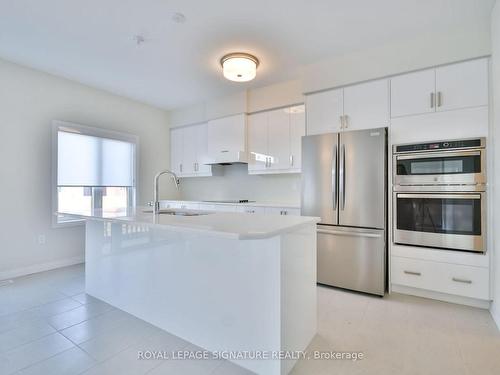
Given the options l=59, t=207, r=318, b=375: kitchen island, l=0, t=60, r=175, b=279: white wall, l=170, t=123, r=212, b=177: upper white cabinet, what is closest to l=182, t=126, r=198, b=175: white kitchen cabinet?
l=170, t=123, r=212, b=177: upper white cabinet

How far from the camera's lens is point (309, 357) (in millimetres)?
1680

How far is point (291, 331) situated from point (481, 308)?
2.07m

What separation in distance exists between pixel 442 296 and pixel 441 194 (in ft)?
3.32

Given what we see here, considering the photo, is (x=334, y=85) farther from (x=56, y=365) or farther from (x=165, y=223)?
(x=56, y=365)

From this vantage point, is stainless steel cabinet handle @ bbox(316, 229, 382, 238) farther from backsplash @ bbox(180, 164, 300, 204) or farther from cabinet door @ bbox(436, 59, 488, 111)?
cabinet door @ bbox(436, 59, 488, 111)

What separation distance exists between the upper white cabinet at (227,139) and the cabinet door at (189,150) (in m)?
0.48

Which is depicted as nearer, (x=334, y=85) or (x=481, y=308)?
(x=481, y=308)

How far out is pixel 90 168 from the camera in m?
3.92

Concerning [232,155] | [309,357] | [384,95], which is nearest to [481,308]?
[309,357]

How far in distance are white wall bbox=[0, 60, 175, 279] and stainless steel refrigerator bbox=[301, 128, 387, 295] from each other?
3.42 metres

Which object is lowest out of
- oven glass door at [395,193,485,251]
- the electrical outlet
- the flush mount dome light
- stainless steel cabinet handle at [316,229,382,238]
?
the electrical outlet

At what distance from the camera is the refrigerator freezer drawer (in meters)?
2.64

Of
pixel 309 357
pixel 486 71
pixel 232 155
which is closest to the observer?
pixel 309 357

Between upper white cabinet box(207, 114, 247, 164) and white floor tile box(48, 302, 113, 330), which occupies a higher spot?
upper white cabinet box(207, 114, 247, 164)
